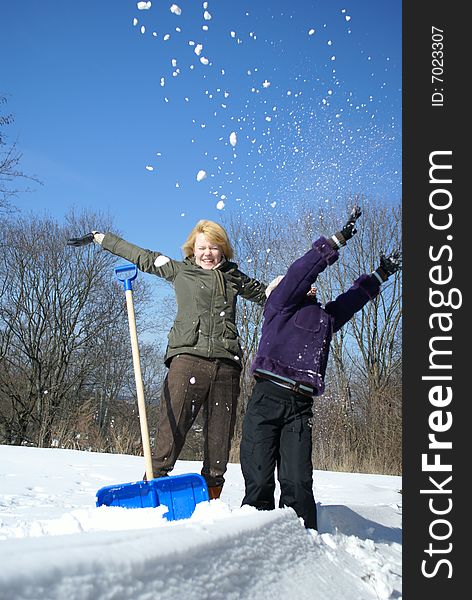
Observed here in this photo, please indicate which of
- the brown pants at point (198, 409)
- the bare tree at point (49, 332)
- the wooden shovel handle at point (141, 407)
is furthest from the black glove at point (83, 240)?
the bare tree at point (49, 332)

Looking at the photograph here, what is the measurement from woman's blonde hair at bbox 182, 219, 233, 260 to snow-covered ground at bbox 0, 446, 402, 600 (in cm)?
141

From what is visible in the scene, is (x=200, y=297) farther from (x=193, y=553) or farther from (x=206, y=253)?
(x=193, y=553)

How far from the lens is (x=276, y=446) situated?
268cm

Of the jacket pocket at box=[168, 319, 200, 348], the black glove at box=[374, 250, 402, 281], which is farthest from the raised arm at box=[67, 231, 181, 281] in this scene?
the black glove at box=[374, 250, 402, 281]

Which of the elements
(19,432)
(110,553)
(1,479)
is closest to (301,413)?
(110,553)

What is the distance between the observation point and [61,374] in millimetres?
19781

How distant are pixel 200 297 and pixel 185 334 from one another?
0.21 metres

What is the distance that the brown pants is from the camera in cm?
297

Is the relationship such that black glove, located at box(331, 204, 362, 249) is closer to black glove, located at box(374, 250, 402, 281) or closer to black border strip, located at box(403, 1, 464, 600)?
black glove, located at box(374, 250, 402, 281)

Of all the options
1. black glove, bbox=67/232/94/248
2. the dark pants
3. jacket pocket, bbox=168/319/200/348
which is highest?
black glove, bbox=67/232/94/248

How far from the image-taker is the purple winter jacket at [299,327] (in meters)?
2.69

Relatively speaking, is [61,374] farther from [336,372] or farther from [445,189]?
[445,189]

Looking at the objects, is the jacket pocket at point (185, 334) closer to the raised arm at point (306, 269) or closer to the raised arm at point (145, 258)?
the raised arm at point (145, 258)

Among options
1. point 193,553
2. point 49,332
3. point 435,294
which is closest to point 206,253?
point 435,294
